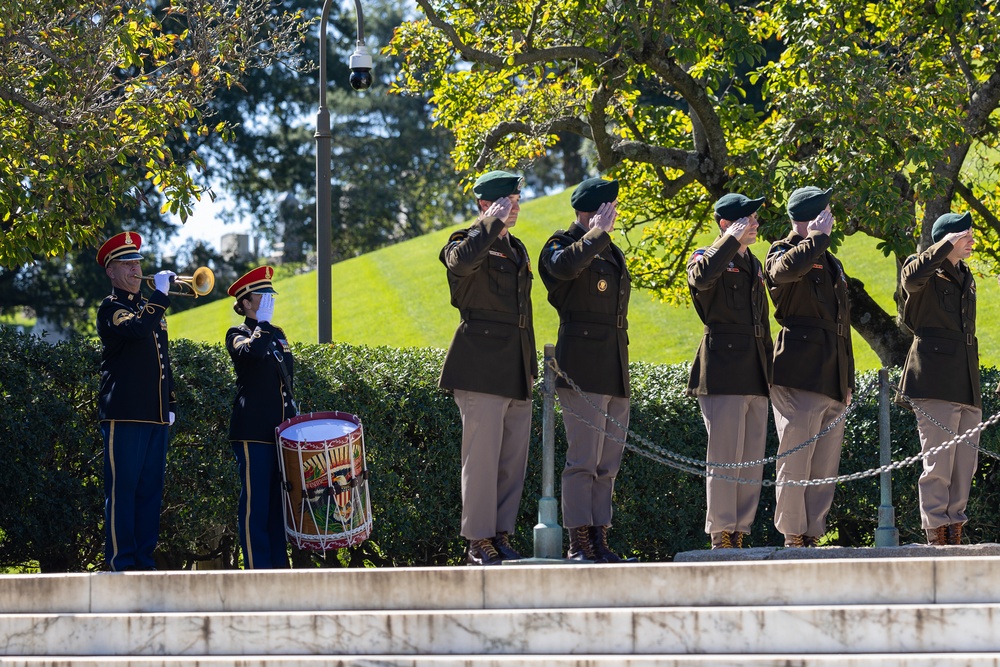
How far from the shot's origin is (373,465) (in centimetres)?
987

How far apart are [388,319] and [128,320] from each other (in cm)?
2087

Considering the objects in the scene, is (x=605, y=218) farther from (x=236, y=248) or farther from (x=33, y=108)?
(x=236, y=248)

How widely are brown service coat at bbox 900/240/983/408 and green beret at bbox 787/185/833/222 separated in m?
0.88

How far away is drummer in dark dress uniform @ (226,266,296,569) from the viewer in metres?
8.28

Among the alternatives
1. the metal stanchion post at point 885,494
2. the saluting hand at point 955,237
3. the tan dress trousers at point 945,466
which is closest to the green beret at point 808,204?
the saluting hand at point 955,237

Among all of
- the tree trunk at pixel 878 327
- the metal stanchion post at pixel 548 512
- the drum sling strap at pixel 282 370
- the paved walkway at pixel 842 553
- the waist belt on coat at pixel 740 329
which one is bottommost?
the paved walkway at pixel 842 553

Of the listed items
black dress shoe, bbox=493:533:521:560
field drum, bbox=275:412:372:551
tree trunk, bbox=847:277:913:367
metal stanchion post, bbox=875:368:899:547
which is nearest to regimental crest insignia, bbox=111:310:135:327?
field drum, bbox=275:412:372:551

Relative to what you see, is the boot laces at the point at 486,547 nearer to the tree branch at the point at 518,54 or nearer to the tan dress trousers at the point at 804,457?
the tan dress trousers at the point at 804,457

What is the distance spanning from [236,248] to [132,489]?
117ft

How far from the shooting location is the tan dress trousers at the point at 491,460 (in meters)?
7.81

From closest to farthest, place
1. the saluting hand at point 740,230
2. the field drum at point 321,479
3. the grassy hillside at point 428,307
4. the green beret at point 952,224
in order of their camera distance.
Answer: the field drum at point 321,479
the saluting hand at point 740,230
the green beret at point 952,224
the grassy hillside at point 428,307

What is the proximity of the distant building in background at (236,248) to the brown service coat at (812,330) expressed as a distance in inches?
1347

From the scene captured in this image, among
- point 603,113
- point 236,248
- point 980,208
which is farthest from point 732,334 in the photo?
point 236,248

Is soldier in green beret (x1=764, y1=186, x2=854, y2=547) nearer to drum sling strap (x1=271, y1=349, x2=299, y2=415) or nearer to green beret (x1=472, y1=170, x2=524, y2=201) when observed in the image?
green beret (x1=472, y1=170, x2=524, y2=201)
